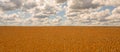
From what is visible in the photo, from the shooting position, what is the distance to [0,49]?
332 inches

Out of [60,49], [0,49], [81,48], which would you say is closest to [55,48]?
[60,49]

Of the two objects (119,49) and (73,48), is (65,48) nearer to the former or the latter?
(73,48)

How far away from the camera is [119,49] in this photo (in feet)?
26.8

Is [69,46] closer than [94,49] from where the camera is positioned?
No

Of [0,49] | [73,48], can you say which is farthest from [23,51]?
[73,48]

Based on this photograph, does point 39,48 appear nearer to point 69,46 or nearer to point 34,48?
point 34,48

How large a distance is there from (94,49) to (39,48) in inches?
68.6

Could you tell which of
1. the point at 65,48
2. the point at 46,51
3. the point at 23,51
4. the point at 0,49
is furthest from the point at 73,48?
the point at 0,49

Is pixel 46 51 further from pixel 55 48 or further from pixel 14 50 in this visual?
pixel 14 50

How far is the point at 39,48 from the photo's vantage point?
8.32 m

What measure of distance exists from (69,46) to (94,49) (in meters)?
0.94

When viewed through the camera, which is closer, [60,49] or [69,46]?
[60,49]

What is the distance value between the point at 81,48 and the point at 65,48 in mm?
514

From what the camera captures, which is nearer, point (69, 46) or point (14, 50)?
point (14, 50)
